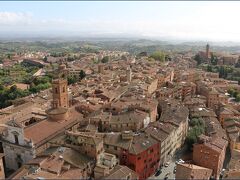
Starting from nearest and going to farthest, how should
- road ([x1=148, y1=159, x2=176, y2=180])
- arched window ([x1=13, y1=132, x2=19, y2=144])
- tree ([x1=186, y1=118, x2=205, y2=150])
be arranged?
road ([x1=148, y1=159, x2=176, y2=180]) < arched window ([x1=13, y1=132, x2=19, y2=144]) < tree ([x1=186, y1=118, x2=205, y2=150])

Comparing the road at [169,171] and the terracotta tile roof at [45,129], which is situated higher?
the terracotta tile roof at [45,129]

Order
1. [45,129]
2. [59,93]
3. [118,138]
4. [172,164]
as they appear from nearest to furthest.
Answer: [118,138]
[172,164]
[45,129]
[59,93]

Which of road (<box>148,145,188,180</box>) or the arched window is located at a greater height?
the arched window

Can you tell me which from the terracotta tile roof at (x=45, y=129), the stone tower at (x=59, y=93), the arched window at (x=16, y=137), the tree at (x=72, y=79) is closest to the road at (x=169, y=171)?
the terracotta tile roof at (x=45, y=129)

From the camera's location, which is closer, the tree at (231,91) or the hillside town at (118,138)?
the hillside town at (118,138)

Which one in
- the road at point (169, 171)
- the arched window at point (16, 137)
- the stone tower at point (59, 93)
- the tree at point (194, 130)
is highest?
the stone tower at point (59, 93)

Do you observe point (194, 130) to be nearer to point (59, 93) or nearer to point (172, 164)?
point (172, 164)

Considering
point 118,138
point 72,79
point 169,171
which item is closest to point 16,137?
point 118,138

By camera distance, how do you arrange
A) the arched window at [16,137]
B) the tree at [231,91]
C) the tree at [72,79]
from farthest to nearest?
1. the tree at [72,79]
2. the tree at [231,91]
3. the arched window at [16,137]

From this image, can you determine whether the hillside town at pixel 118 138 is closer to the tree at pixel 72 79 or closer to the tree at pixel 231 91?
the tree at pixel 231 91

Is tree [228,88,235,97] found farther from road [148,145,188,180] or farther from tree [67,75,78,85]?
tree [67,75,78,85]

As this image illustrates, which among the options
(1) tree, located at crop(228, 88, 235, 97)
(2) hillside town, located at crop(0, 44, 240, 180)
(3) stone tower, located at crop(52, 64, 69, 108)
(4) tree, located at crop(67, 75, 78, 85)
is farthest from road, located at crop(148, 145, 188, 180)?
(4) tree, located at crop(67, 75, 78, 85)

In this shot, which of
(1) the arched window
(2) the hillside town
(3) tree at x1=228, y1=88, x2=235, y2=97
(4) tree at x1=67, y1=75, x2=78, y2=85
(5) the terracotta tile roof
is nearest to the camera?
(2) the hillside town

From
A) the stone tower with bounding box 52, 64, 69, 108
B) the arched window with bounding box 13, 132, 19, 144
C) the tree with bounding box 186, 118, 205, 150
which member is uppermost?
the stone tower with bounding box 52, 64, 69, 108
